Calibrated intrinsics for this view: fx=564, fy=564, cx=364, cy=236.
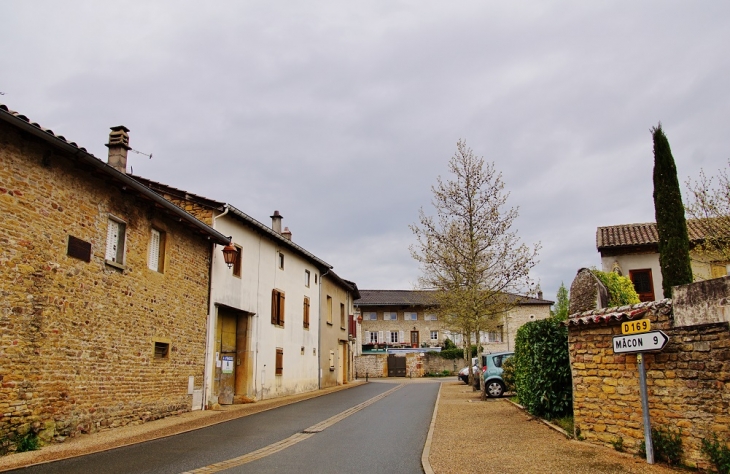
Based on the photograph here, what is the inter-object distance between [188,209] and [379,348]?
134ft

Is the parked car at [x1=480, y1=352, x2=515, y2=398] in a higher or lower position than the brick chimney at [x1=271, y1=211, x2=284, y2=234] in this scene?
lower

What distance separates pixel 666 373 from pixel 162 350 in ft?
38.1

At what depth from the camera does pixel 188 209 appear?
59.7ft

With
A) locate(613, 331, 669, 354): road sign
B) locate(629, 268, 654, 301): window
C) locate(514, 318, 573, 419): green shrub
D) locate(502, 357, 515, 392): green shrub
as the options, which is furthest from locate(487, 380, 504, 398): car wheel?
locate(613, 331, 669, 354): road sign

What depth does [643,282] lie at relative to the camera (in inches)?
961

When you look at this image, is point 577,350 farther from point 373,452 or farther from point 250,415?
point 250,415

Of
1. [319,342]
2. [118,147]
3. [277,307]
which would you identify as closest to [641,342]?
[118,147]

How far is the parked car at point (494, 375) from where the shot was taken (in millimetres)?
19422

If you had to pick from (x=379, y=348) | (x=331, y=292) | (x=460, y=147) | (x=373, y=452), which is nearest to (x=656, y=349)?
(x=373, y=452)

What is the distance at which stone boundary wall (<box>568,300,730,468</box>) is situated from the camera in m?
6.84

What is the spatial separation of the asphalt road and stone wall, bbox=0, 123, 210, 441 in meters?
1.85

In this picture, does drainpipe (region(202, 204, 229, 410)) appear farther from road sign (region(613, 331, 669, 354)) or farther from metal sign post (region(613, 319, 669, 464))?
metal sign post (region(613, 319, 669, 464))

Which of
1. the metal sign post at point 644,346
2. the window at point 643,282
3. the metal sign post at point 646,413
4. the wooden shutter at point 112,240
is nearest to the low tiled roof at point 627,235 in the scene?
the window at point 643,282

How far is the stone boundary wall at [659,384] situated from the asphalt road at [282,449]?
9.51 feet
